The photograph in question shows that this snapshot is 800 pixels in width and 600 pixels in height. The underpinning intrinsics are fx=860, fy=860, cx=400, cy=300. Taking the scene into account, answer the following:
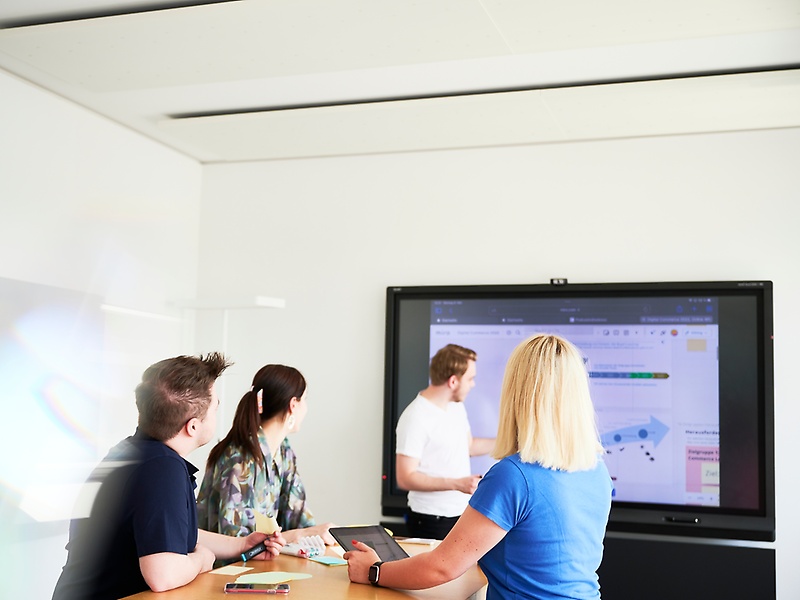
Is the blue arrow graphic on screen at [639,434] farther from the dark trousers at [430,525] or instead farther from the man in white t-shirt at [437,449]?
the dark trousers at [430,525]

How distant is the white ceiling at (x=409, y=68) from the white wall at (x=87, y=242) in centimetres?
18

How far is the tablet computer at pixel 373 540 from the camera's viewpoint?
2.82 meters

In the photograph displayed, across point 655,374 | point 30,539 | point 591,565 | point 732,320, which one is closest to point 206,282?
point 30,539

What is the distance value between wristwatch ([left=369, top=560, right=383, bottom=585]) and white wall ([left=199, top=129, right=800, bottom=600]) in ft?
7.93

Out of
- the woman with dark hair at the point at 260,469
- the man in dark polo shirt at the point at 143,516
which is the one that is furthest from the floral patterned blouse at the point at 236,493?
the man in dark polo shirt at the point at 143,516

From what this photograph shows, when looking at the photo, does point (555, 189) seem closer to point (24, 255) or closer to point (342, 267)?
point (342, 267)

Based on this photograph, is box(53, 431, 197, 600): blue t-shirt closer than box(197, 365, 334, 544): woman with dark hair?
Yes

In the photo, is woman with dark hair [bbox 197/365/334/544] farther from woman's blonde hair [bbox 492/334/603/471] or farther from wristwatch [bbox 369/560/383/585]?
woman's blonde hair [bbox 492/334/603/471]

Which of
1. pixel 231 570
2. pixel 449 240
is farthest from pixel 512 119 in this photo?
pixel 231 570

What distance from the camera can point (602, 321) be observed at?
4.54m

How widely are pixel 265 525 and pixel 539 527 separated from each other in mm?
1116

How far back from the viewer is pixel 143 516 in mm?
2271

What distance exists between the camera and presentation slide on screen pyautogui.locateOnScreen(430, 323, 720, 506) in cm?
430

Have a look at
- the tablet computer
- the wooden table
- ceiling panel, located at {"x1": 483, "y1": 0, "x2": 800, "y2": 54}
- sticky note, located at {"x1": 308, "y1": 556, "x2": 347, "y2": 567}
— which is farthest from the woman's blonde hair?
ceiling panel, located at {"x1": 483, "y1": 0, "x2": 800, "y2": 54}
